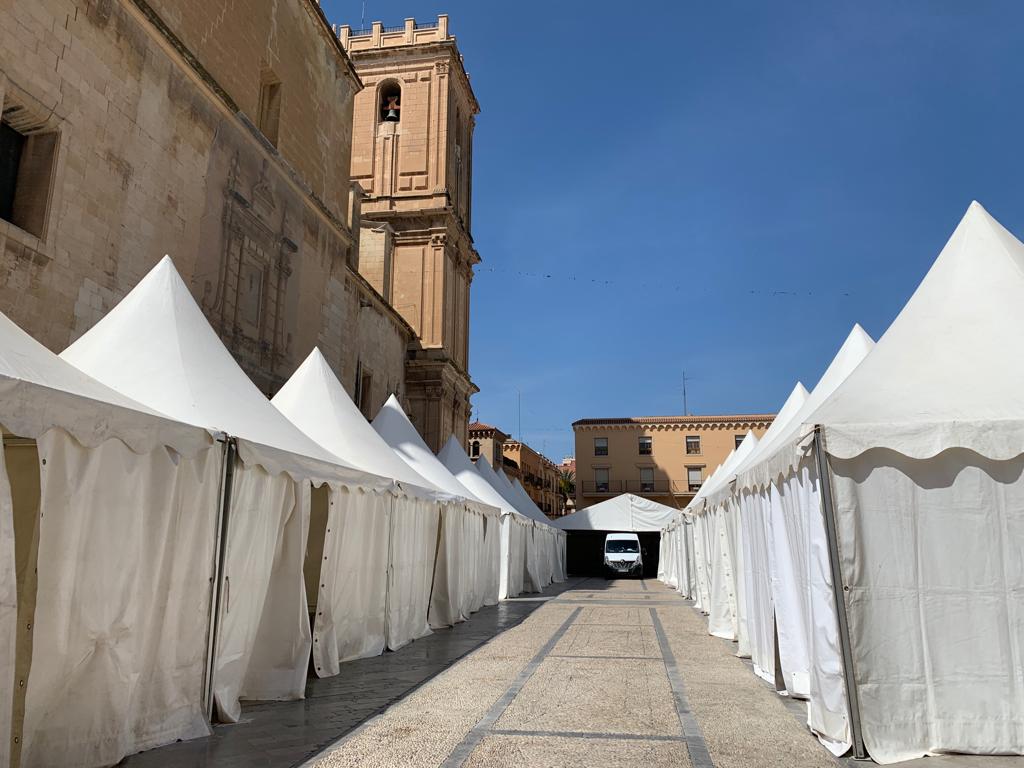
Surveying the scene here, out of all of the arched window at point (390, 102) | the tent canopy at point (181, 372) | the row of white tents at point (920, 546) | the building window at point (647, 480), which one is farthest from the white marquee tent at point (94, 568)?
the building window at point (647, 480)

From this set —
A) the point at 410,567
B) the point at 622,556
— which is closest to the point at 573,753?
the point at 410,567

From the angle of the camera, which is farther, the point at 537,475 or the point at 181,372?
the point at 537,475

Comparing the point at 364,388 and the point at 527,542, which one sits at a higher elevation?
the point at 364,388

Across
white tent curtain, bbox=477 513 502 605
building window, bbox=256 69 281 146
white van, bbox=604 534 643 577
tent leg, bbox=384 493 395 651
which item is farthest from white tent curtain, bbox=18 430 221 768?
white van, bbox=604 534 643 577

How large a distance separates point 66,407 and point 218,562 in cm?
189

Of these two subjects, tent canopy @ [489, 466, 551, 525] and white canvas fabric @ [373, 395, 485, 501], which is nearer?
white canvas fabric @ [373, 395, 485, 501]

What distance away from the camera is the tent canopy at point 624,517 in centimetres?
3131

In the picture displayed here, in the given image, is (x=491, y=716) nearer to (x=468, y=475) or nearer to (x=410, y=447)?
(x=410, y=447)

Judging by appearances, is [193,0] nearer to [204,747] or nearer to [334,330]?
[334,330]

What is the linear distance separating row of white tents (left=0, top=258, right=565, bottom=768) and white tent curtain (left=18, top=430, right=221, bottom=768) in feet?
0.03

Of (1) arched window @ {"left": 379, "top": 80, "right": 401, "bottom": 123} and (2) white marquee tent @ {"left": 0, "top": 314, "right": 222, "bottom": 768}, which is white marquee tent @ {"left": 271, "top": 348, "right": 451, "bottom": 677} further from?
(1) arched window @ {"left": 379, "top": 80, "right": 401, "bottom": 123}

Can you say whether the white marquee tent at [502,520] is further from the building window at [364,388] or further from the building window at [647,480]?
the building window at [647,480]

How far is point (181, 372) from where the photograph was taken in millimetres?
6562

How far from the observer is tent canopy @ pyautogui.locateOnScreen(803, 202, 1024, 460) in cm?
504
